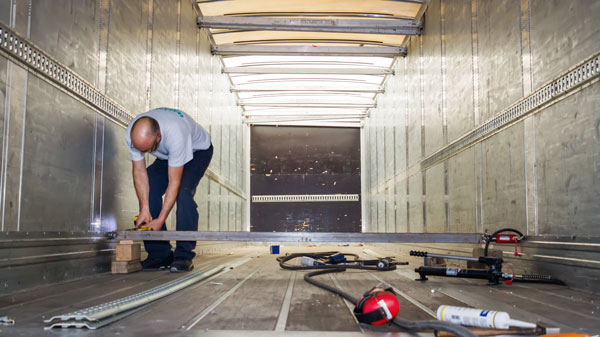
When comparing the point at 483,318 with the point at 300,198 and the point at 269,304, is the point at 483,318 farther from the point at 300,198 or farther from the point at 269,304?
the point at 300,198

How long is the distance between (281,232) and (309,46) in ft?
17.5

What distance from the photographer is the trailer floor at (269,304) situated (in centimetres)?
173

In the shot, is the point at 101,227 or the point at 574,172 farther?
the point at 101,227

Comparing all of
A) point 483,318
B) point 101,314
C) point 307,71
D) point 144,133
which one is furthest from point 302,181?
point 483,318

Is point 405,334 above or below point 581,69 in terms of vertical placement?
below

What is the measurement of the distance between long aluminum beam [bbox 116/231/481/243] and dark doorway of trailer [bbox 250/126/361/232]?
10.3m

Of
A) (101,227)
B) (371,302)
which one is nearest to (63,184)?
(101,227)

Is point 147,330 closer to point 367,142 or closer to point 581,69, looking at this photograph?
point 581,69

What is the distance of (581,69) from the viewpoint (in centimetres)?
287

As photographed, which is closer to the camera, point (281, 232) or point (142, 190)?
point (281, 232)

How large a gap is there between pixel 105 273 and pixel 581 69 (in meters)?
3.71

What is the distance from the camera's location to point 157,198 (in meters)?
4.25

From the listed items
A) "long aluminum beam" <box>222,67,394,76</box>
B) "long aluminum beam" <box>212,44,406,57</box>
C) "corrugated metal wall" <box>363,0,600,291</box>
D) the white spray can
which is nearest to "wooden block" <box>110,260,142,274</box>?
the white spray can

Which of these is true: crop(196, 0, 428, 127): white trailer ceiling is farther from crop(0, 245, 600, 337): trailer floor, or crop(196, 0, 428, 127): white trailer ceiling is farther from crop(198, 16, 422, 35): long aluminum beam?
crop(0, 245, 600, 337): trailer floor
